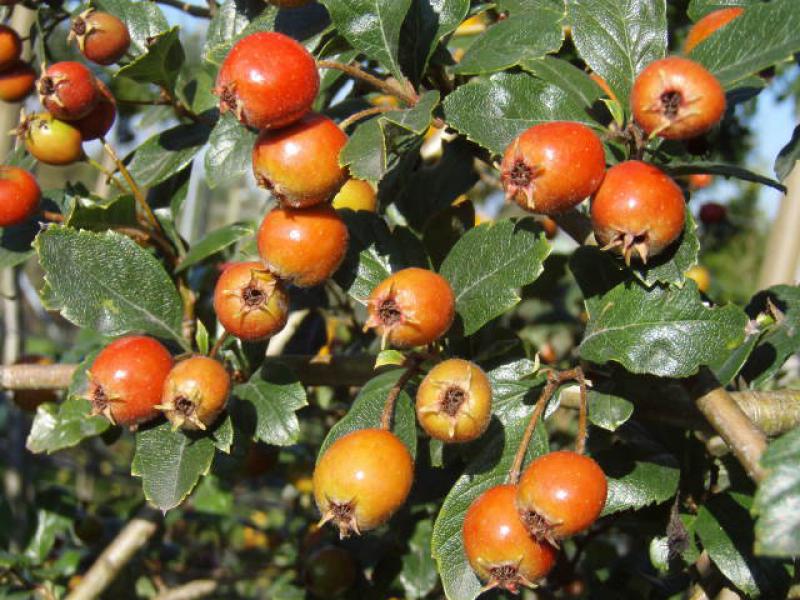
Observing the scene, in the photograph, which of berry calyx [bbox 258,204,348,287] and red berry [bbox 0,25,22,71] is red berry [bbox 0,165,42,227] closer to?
red berry [bbox 0,25,22,71]

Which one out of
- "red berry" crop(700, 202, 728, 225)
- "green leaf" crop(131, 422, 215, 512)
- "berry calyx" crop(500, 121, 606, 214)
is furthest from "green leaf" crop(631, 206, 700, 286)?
"red berry" crop(700, 202, 728, 225)

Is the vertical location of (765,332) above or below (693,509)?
above

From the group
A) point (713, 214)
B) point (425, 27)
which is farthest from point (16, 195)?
point (713, 214)

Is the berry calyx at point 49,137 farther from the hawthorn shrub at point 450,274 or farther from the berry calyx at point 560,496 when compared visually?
the berry calyx at point 560,496

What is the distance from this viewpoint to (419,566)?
1589 millimetres

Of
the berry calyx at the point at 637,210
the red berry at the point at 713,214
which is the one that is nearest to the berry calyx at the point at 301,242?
the berry calyx at the point at 637,210

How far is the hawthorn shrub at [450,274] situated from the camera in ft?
2.84

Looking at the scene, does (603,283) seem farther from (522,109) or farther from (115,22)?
(115,22)

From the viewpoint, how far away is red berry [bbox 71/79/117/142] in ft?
4.16

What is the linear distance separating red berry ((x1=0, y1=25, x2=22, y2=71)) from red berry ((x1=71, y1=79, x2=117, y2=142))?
25cm

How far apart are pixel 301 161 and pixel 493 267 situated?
0.29 m

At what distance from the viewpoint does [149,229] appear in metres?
1.35

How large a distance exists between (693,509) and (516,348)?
0.36 metres

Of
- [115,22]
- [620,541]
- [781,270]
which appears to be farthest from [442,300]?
[620,541]
